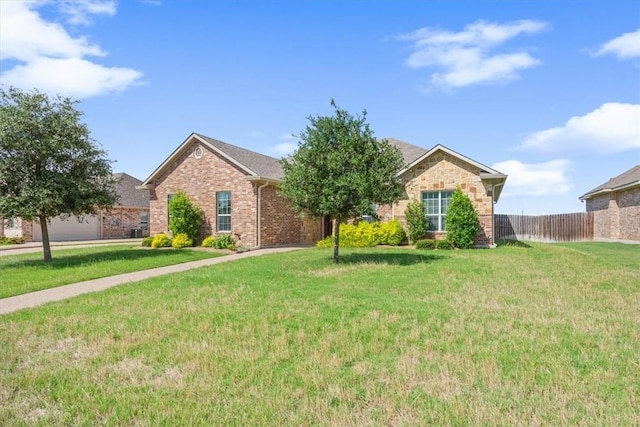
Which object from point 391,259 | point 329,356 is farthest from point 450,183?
point 329,356

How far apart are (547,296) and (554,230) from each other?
2300 centimetres

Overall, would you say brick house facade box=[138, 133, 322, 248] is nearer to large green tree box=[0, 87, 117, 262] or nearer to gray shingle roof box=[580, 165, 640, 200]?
large green tree box=[0, 87, 117, 262]

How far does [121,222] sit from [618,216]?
1495 inches

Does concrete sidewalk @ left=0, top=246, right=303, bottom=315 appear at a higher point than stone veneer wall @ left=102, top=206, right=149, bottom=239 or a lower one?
lower

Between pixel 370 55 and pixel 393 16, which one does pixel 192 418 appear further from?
pixel 370 55

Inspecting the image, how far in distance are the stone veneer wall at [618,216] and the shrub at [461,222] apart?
543 inches

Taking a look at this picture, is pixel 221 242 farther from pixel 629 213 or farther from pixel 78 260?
pixel 629 213

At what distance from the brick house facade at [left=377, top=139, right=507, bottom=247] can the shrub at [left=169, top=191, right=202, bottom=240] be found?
9697 mm

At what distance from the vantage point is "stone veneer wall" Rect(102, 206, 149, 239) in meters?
35.5

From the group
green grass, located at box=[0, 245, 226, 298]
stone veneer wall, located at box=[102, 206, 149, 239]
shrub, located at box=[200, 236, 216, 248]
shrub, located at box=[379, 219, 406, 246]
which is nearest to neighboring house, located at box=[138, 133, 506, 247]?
shrub, located at box=[379, 219, 406, 246]

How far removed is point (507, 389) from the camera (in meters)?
4.26

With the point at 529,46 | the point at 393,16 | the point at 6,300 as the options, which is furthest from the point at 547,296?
the point at 6,300

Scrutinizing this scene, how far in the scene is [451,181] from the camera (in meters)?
21.0

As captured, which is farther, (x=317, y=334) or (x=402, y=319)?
(x=402, y=319)
